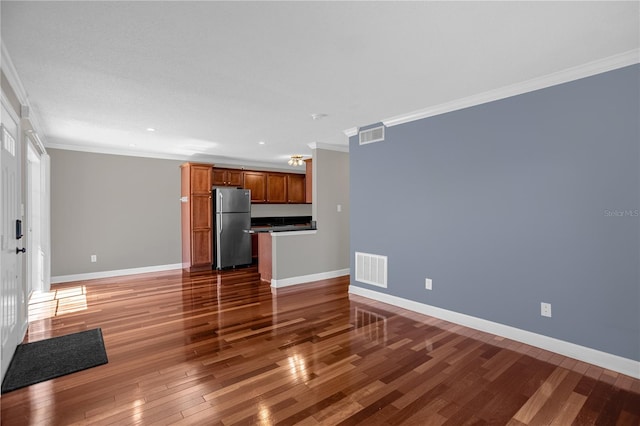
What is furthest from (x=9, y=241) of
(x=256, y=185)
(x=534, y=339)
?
(x=256, y=185)

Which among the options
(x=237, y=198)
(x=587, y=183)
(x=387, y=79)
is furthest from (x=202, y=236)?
(x=587, y=183)

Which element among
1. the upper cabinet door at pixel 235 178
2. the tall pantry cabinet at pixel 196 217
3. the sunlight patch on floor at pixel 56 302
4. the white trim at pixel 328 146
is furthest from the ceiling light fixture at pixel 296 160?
the sunlight patch on floor at pixel 56 302

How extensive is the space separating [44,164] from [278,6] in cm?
489

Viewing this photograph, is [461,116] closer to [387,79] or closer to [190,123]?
[387,79]

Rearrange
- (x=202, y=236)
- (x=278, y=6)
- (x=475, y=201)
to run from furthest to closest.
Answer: (x=202, y=236) → (x=475, y=201) → (x=278, y=6)

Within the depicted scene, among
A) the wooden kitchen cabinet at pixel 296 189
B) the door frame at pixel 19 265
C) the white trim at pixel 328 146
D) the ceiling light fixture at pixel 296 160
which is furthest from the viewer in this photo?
the wooden kitchen cabinet at pixel 296 189

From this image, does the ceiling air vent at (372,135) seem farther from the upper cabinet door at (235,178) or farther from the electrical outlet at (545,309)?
the upper cabinet door at (235,178)

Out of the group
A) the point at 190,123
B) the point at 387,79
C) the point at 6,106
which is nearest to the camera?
the point at 6,106

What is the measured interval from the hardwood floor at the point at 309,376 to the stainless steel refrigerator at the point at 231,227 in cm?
275

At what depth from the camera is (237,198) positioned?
272 inches

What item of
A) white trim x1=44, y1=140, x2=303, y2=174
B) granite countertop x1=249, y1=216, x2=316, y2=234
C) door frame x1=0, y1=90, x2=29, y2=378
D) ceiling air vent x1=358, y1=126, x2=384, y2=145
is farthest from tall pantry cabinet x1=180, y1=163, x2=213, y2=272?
ceiling air vent x1=358, y1=126, x2=384, y2=145

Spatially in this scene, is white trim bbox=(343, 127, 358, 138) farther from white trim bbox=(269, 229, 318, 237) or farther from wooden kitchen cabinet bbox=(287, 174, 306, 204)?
wooden kitchen cabinet bbox=(287, 174, 306, 204)

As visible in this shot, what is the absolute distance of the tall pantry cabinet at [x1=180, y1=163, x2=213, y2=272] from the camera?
6.54m

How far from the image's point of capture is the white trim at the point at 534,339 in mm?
2521
